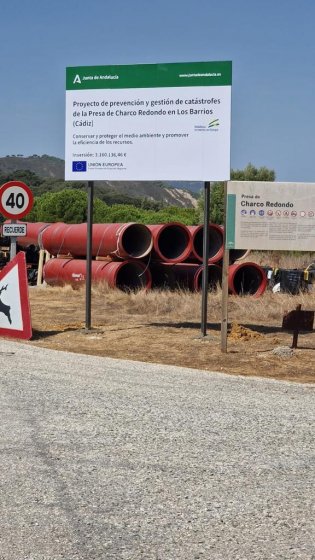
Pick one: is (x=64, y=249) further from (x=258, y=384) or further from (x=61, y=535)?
(x=61, y=535)

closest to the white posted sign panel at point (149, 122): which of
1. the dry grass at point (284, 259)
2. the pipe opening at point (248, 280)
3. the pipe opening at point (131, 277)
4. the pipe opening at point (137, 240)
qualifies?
the pipe opening at point (137, 240)

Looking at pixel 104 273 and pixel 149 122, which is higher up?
pixel 149 122

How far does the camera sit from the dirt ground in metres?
11.2

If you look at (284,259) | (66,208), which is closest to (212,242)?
(284,259)

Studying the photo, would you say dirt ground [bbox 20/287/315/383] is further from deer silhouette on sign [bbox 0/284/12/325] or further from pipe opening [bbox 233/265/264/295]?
pipe opening [bbox 233/265/264/295]

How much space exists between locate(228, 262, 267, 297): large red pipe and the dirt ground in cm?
121

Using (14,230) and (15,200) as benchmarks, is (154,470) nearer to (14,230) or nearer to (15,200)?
(15,200)

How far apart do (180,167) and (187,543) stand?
9518 mm

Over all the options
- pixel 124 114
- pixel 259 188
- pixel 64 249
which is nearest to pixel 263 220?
pixel 259 188

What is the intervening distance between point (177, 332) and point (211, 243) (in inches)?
389

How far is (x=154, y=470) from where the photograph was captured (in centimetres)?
559

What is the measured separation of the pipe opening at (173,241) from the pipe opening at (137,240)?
0.60 meters

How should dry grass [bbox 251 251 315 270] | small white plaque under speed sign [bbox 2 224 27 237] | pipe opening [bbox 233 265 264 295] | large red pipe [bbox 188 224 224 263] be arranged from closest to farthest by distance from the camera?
1. small white plaque under speed sign [bbox 2 224 27 237]
2. pipe opening [bbox 233 265 264 295]
3. large red pipe [bbox 188 224 224 263]
4. dry grass [bbox 251 251 315 270]

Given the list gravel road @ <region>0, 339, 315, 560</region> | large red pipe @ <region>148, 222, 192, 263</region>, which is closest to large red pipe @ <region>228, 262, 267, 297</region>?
large red pipe @ <region>148, 222, 192, 263</region>
